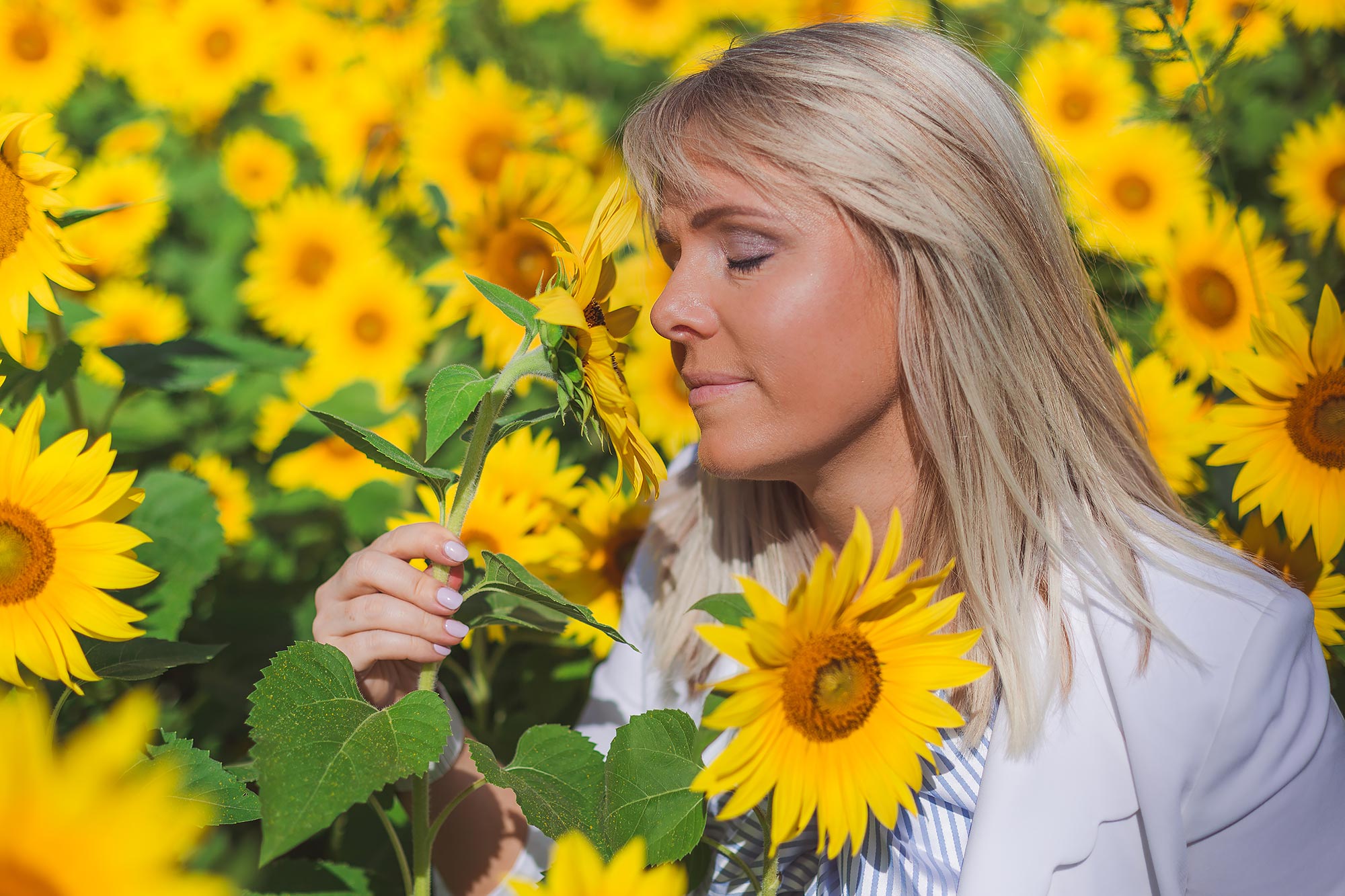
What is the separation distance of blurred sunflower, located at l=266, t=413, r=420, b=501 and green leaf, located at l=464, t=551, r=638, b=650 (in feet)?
3.07

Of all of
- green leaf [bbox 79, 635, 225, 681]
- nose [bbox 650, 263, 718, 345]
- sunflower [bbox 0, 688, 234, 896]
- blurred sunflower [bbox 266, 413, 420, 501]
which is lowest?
blurred sunflower [bbox 266, 413, 420, 501]

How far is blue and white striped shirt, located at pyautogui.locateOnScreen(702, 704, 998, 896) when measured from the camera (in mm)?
1062

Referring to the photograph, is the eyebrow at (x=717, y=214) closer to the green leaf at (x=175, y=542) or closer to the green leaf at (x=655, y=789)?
the green leaf at (x=655, y=789)

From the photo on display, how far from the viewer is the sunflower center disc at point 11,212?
87 cm

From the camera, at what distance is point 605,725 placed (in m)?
1.38

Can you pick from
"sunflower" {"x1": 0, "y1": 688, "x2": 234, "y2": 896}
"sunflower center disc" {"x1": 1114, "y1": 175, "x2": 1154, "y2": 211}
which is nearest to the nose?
"sunflower" {"x1": 0, "y1": 688, "x2": 234, "y2": 896}

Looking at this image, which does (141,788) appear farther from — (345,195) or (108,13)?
(108,13)

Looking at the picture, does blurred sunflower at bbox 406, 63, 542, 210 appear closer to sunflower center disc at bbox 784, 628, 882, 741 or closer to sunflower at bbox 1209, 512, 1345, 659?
sunflower at bbox 1209, 512, 1345, 659

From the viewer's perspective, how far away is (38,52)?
267 cm

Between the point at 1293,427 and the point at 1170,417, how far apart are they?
1.17 ft

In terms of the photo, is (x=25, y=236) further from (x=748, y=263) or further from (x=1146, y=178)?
(x=1146, y=178)

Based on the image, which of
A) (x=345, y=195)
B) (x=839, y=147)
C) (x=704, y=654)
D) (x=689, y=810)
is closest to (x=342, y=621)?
(x=689, y=810)

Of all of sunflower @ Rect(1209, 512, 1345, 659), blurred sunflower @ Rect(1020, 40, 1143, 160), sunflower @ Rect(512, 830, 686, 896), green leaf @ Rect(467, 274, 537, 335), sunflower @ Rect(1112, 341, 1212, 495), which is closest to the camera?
sunflower @ Rect(512, 830, 686, 896)

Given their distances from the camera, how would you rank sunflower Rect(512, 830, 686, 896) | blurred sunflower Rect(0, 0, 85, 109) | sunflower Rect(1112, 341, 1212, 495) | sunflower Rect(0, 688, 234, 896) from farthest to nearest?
1. blurred sunflower Rect(0, 0, 85, 109)
2. sunflower Rect(1112, 341, 1212, 495)
3. sunflower Rect(512, 830, 686, 896)
4. sunflower Rect(0, 688, 234, 896)
